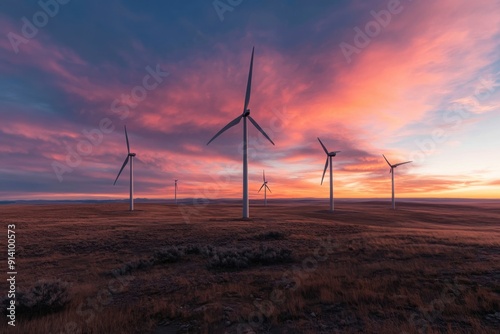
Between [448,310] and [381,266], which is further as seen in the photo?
[381,266]

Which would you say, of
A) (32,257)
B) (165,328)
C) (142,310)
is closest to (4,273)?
(32,257)

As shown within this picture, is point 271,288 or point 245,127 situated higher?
point 245,127

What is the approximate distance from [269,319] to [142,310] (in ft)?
16.6

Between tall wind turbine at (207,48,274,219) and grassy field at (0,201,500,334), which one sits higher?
tall wind turbine at (207,48,274,219)

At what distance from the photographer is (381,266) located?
51.4 ft

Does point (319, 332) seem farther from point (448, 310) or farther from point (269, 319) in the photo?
point (448, 310)

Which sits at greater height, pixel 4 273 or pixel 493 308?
pixel 493 308

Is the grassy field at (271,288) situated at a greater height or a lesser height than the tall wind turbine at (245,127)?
lesser

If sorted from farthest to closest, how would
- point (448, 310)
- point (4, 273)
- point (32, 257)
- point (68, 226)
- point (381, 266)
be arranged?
point (68, 226) < point (32, 257) < point (4, 273) < point (381, 266) < point (448, 310)

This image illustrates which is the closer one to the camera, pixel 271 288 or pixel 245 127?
pixel 271 288

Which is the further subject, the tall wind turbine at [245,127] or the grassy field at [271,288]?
the tall wind turbine at [245,127]

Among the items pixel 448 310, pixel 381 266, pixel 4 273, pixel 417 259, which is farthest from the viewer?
pixel 4 273

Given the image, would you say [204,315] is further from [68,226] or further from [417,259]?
[68,226]

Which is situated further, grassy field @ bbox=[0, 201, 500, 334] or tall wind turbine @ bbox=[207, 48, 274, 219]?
tall wind turbine @ bbox=[207, 48, 274, 219]
